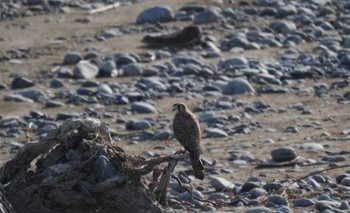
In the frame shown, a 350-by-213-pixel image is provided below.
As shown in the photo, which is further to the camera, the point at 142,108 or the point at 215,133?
the point at 142,108

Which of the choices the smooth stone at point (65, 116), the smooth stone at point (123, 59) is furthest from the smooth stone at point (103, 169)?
the smooth stone at point (123, 59)

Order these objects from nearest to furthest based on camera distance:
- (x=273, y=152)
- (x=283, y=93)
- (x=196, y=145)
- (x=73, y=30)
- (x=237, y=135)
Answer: (x=196, y=145), (x=273, y=152), (x=237, y=135), (x=283, y=93), (x=73, y=30)

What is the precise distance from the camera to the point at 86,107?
12.9m

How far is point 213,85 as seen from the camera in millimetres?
13797

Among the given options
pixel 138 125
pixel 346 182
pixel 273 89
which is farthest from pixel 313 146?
pixel 273 89

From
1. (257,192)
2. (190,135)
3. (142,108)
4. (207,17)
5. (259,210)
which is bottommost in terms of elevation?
(207,17)

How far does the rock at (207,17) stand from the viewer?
17.2 metres

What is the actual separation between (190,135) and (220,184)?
83cm

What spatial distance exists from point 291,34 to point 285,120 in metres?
4.39

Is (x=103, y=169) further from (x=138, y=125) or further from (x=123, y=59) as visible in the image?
(x=123, y=59)

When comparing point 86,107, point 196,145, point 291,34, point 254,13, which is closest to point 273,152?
point 196,145

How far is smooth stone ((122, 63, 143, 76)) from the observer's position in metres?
14.3

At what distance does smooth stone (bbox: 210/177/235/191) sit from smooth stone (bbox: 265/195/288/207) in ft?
1.94

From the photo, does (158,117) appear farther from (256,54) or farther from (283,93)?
(256,54)
